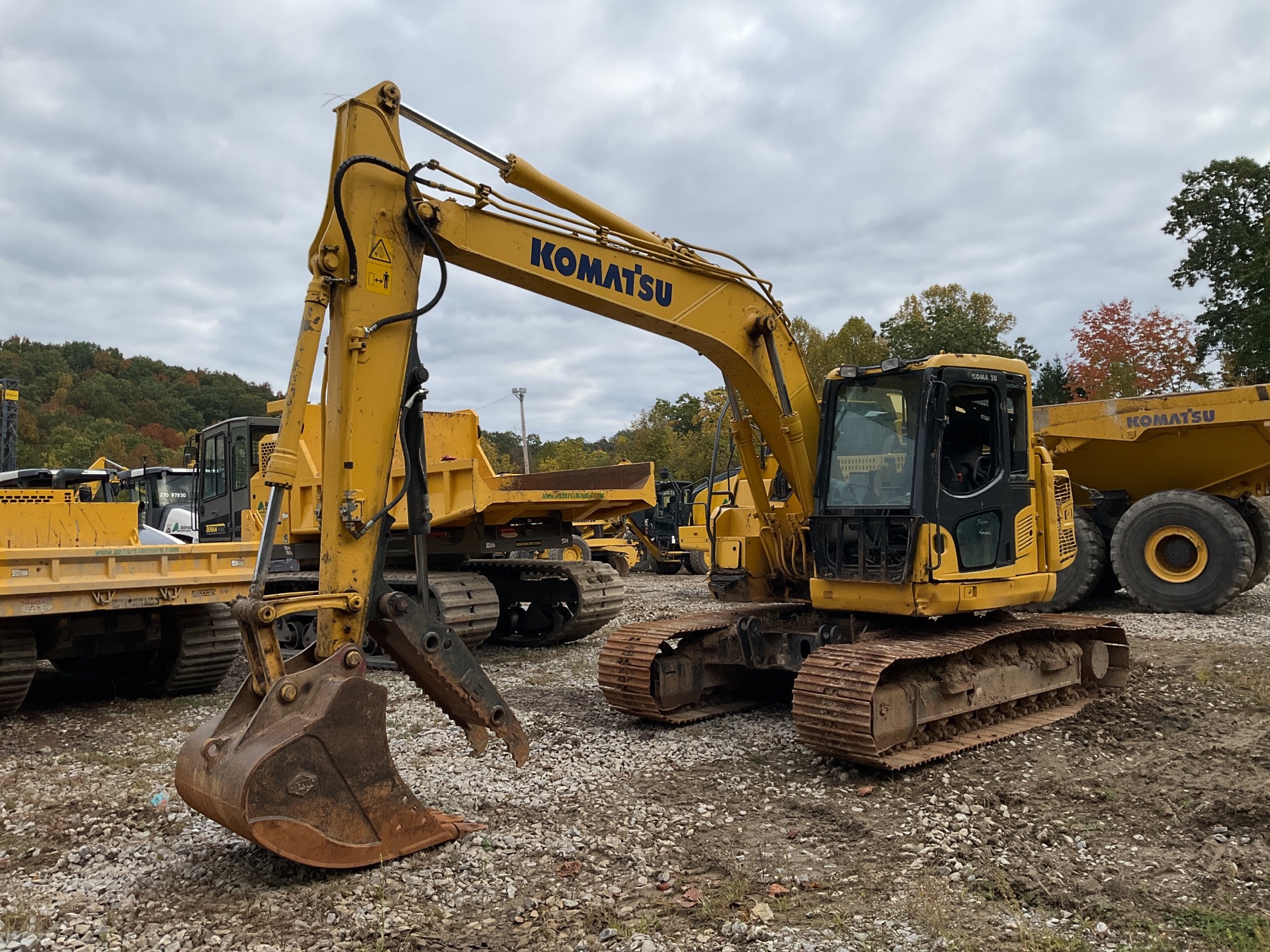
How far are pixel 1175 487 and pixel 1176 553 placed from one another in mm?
1174

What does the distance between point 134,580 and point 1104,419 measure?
34.9 feet

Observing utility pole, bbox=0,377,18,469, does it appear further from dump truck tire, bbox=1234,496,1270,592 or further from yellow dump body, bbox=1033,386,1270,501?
dump truck tire, bbox=1234,496,1270,592

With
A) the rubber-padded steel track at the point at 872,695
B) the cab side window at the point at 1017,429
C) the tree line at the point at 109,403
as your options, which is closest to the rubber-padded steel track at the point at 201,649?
the rubber-padded steel track at the point at 872,695

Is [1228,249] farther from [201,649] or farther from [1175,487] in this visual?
[201,649]

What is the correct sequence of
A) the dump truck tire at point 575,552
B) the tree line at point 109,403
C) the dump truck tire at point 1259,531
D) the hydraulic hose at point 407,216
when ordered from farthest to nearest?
the tree line at point 109,403 < the dump truck tire at point 575,552 < the dump truck tire at point 1259,531 < the hydraulic hose at point 407,216

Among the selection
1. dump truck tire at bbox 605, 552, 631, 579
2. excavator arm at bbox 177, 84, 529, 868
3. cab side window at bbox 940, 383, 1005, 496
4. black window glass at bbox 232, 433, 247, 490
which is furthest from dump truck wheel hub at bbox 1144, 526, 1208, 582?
black window glass at bbox 232, 433, 247, 490

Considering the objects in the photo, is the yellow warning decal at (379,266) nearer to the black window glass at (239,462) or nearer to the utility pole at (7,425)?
the black window glass at (239,462)

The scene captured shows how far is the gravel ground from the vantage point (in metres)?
3.59

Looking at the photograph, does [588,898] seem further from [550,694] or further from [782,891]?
[550,694]

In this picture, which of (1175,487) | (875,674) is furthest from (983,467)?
(1175,487)

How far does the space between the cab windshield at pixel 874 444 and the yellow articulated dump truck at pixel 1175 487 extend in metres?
6.42

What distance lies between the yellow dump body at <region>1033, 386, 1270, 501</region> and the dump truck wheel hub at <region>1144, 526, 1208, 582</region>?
0.97m

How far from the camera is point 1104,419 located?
1203cm

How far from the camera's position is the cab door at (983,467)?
6.11m
